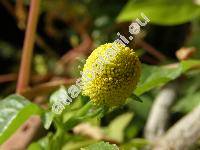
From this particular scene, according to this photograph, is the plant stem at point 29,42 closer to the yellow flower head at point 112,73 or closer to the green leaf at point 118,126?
the green leaf at point 118,126

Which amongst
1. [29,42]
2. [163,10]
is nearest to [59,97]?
[29,42]

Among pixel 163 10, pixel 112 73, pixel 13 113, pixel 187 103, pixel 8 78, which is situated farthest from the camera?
pixel 8 78

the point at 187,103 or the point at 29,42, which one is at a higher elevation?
the point at 29,42

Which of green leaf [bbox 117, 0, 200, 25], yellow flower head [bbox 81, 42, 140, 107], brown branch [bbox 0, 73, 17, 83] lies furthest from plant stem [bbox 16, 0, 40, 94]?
yellow flower head [bbox 81, 42, 140, 107]

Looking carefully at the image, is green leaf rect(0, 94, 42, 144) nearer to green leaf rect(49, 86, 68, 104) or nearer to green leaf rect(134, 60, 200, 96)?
green leaf rect(49, 86, 68, 104)

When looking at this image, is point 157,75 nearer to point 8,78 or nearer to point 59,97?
point 59,97

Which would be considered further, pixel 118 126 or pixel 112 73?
pixel 118 126

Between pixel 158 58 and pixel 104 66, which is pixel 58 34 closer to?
pixel 158 58
